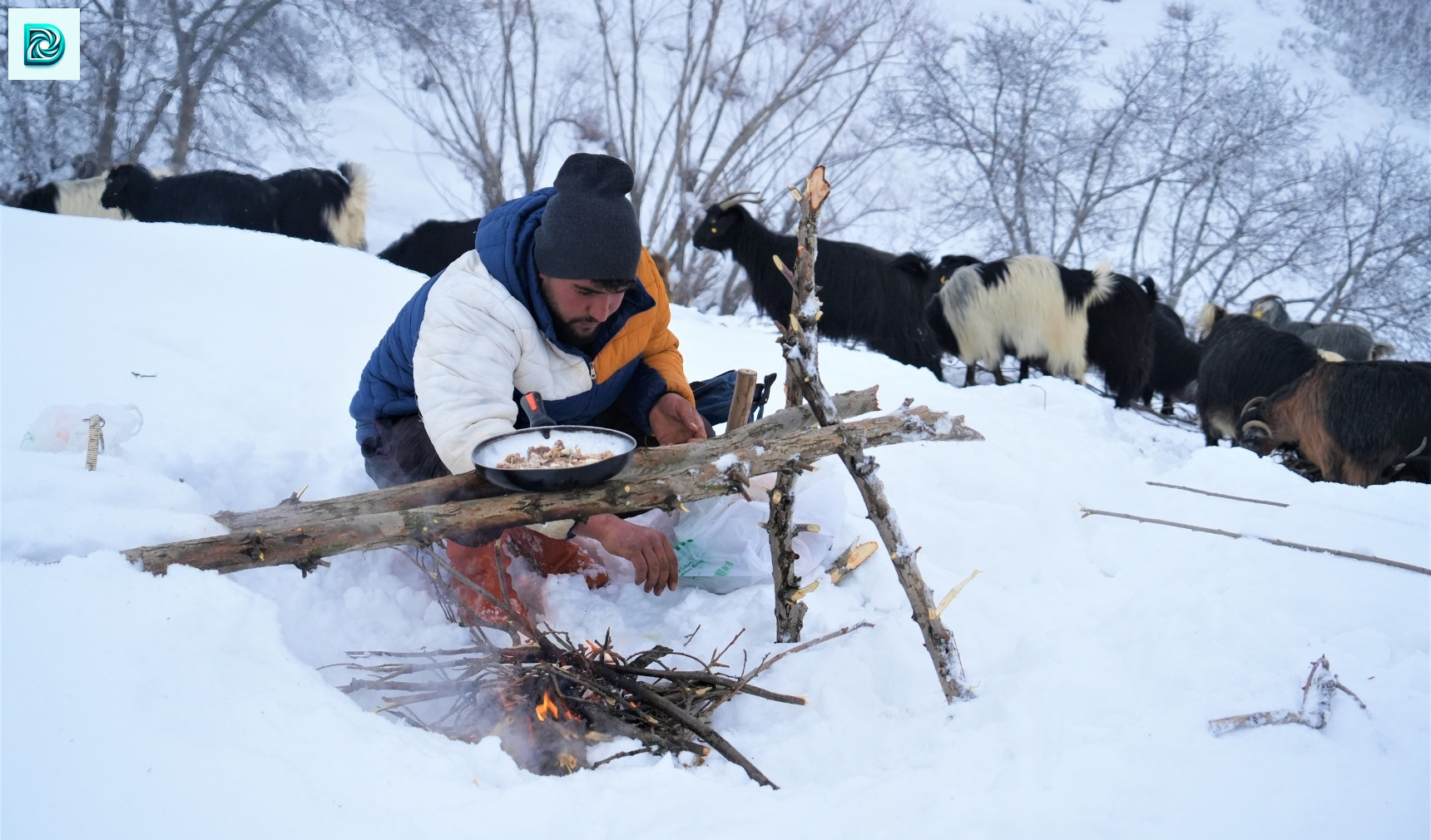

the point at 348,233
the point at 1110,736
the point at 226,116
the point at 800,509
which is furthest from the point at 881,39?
the point at 1110,736

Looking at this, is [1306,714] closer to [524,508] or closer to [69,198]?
[524,508]

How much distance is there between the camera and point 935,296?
867 centimetres

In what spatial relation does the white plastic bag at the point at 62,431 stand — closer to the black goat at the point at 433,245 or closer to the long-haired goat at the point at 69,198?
the black goat at the point at 433,245

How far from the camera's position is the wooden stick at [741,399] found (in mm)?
2594

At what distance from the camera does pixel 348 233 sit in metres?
8.60

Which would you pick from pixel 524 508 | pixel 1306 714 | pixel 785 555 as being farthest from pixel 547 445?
pixel 1306 714

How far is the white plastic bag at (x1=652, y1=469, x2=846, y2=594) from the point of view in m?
2.64

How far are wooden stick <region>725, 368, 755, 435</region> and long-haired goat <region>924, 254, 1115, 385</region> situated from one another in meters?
6.21

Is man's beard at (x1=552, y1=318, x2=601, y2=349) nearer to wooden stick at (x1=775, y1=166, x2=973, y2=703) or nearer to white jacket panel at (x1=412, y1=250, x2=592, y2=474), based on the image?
white jacket panel at (x1=412, y1=250, x2=592, y2=474)

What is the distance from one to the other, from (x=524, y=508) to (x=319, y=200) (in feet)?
24.9

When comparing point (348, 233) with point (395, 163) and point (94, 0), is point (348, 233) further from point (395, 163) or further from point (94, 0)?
point (395, 163)

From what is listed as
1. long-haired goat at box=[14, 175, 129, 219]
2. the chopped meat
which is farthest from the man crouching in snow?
long-haired goat at box=[14, 175, 129, 219]

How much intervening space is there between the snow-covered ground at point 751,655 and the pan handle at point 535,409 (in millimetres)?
540

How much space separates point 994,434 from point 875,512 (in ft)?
8.96
